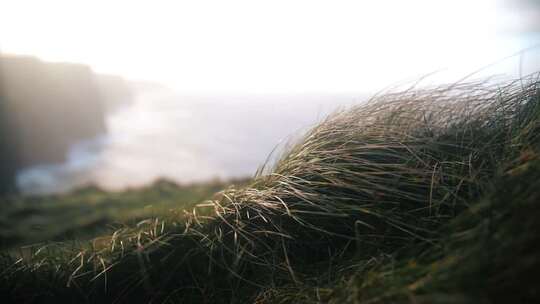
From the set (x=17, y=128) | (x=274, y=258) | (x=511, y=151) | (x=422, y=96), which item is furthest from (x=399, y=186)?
(x=17, y=128)

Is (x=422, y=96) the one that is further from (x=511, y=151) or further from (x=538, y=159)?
(x=538, y=159)

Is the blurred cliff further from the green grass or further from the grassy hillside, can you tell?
the grassy hillside

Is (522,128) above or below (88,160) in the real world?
above

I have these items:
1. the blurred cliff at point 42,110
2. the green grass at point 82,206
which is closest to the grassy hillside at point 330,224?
the green grass at point 82,206

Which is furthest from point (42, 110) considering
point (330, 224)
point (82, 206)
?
point (330, 224)

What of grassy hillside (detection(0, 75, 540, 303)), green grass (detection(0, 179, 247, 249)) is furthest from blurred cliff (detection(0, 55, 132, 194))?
grassy hillside (detection(0, 75, 540, 303))

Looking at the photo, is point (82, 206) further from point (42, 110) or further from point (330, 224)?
point (42, 110)
